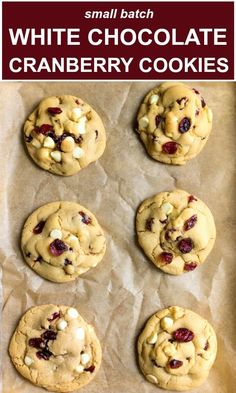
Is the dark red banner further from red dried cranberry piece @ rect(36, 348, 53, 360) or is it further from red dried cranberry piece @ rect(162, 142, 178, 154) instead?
red dried cranberry piece @ rect(36, 348, 53, 360)

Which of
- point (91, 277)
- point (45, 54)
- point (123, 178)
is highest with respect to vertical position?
point (45, 54)

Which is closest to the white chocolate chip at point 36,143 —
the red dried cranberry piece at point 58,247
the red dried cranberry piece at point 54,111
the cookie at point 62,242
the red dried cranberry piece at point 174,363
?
the red dried cranberry piece at point 54,111

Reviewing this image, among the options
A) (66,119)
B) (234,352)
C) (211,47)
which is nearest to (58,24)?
(66,119)

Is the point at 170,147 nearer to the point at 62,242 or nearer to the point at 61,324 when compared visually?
the point at 62,242

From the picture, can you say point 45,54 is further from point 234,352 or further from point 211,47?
point 234,352

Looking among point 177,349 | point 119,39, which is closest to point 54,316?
point 177,349

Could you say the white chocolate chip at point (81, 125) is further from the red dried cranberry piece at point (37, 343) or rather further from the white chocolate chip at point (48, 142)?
the red dried cranberry piece at point (37, 343)
